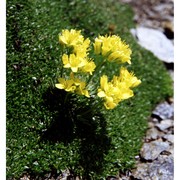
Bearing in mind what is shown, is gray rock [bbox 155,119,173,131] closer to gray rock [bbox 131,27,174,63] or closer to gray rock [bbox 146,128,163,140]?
gray rock [bbox 146,128,163,140]

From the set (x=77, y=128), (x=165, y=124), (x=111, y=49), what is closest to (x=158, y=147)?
(x=165, y=124)

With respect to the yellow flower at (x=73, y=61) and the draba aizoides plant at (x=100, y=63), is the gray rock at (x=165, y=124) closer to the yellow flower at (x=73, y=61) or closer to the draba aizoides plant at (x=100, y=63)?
the draba aizoides plant at (x=100, y=63)

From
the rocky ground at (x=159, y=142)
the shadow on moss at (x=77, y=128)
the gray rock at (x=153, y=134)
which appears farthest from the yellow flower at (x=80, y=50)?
the gray rock at (x=153, y=134)

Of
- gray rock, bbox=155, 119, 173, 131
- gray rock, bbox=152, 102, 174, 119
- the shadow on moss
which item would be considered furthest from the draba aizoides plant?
gray rock, bbox=152, 102, 174, 119

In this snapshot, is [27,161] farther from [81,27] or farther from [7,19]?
[81,27]
